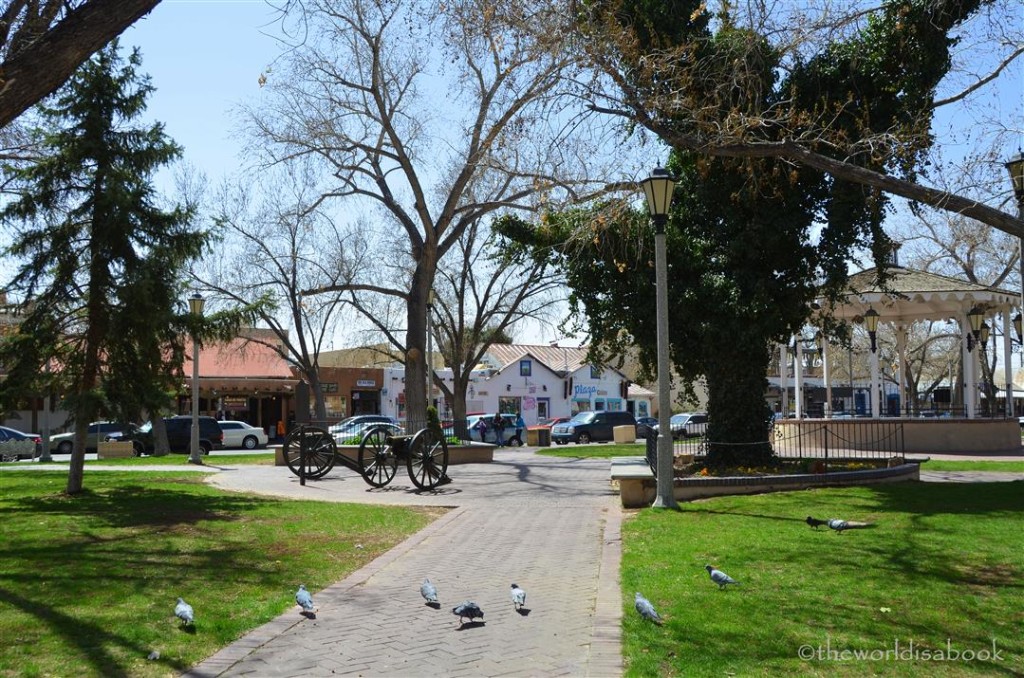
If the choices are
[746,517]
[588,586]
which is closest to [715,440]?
[746,517]

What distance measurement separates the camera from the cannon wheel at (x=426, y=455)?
16328mm

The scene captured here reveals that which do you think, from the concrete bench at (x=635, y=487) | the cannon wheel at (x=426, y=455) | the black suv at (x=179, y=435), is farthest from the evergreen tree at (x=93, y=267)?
the black suv at (x=179, y=435)

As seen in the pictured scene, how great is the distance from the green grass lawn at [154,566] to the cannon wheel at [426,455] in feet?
8.17

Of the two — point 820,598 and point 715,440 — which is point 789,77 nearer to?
point 715,440

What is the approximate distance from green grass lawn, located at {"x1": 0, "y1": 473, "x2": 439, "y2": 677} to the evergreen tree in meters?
1.96

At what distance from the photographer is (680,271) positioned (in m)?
16.7

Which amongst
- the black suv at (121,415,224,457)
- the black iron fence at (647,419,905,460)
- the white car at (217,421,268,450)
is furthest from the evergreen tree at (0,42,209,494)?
the white car at (217,421,268,450)

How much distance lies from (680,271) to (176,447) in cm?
2714

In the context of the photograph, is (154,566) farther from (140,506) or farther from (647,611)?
(140,506)

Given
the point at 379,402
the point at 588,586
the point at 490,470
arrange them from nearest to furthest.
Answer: the point at 588,586, the point at 490,470, the point at 379,402

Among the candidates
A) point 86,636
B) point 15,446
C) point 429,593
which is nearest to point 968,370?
point 429,593

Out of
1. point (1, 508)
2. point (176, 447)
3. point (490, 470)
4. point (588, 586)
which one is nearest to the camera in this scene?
point (588, 586)

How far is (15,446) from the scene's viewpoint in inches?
1403

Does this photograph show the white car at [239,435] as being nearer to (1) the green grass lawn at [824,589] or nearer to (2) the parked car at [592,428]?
(2) the parked car at [592,428]
